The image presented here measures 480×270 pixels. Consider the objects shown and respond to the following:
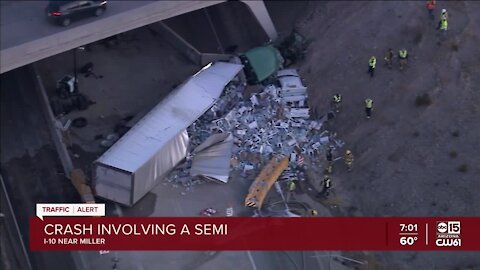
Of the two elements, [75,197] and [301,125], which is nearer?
[75,197]

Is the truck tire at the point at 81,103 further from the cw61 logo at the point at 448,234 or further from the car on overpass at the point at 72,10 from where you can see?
the cw61 logo at the point at 448,234

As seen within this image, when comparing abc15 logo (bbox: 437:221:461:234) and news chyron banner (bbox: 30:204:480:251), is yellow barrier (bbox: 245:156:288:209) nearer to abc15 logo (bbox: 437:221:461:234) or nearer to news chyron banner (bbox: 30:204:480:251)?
news chyron banner (bbox: 30:204:480:251)

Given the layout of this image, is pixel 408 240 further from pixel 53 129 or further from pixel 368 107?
pixel 53 129

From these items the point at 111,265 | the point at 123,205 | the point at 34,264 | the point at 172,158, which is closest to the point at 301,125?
the point at 172,158

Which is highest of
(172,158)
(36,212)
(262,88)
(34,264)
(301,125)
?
(262,88)

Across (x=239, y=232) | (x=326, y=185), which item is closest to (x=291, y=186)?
(x=326, y=185)

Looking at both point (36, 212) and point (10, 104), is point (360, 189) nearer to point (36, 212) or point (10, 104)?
point (36, 212)

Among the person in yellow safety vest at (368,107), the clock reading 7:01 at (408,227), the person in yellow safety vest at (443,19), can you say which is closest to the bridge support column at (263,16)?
the person in yellow safety vest at (368,107)
